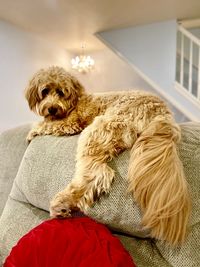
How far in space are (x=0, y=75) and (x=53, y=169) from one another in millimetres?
2608

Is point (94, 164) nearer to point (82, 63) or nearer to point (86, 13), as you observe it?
point (86, 13)

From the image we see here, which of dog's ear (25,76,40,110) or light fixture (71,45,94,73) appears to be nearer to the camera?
dog's ear (25,76,40,110)

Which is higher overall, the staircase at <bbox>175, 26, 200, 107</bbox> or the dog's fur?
the staircase at <bbox>175, 26, 200, 107</bbox>

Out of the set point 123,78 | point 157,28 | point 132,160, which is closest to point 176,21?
point 157,28

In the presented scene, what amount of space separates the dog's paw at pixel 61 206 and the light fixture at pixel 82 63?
4.12m

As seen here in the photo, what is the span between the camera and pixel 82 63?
16.1 ft

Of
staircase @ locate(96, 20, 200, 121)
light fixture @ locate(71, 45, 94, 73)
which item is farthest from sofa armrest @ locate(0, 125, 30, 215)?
light fixture @ locate(71, 45, 94, 73)

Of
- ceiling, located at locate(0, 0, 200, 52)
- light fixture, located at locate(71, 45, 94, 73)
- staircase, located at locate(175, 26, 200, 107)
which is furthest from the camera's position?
light fixture, located at locate(71, 45, 94, 73)

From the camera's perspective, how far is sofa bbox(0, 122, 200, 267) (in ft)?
3.04

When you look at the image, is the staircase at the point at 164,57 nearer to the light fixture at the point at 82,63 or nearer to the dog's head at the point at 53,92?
the light fixture at the point at 82,63

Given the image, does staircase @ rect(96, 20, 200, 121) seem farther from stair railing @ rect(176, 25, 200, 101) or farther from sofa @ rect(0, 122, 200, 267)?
sofa @ rect(0, 122, 200, 267)

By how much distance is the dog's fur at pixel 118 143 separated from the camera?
0.86m

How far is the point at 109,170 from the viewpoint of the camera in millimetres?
976

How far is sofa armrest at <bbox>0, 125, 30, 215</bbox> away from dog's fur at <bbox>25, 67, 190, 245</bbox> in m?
0.14
